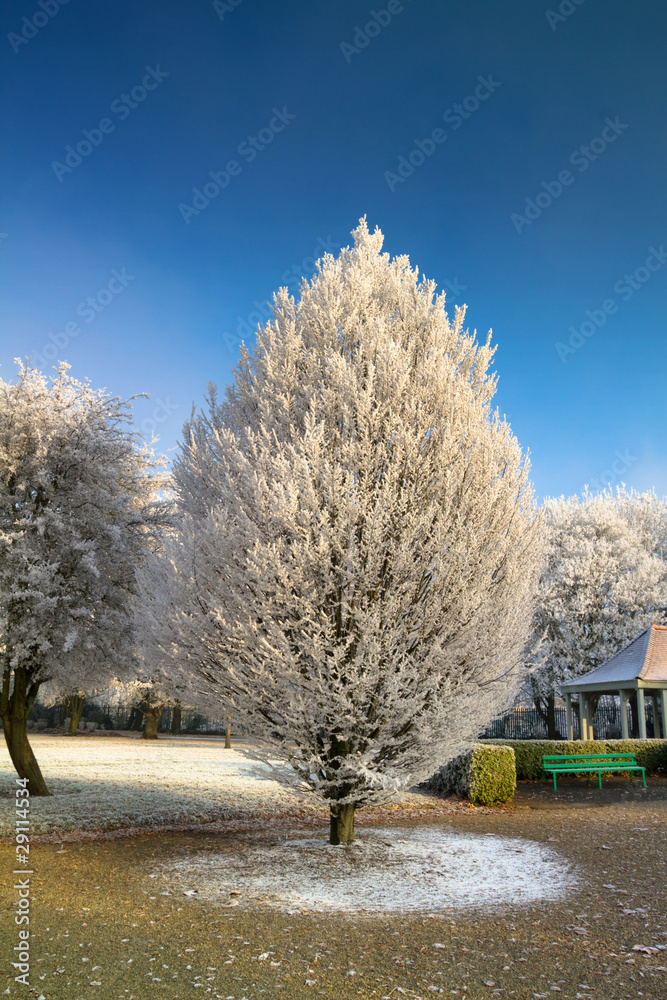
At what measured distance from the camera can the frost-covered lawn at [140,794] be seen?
1101 centimetres

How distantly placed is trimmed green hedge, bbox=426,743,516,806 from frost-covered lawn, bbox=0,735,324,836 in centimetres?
341

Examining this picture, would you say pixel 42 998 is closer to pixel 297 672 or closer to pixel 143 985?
pixel 143 985

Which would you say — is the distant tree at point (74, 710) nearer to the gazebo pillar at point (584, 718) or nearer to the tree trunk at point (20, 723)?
the tree trunk at point (20, 723)

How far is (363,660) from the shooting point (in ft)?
23.2

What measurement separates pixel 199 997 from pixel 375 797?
391 cm

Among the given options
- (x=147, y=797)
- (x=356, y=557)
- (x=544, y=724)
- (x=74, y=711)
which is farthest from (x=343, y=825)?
(x=74, y=711)

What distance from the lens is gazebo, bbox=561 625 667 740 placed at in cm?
2015

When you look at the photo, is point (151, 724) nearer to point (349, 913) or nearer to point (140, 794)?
point (140, 794)

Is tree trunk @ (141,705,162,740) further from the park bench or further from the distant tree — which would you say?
the park bench

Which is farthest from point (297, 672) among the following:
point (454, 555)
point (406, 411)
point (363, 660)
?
point (406, 411)

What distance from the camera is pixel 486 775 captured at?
547 inches

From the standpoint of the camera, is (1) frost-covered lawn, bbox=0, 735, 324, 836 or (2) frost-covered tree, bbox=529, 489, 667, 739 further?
(2) frost-covered tree, bbox=529, 489, 667, 739

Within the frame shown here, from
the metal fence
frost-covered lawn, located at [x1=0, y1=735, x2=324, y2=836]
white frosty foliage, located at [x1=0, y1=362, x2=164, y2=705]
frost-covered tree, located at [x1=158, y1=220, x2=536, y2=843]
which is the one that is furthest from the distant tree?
frost-covered tree, located at [x1=158, y1=220, x2=536, y2=843]

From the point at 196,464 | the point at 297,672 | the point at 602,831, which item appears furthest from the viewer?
the point at 602,831
